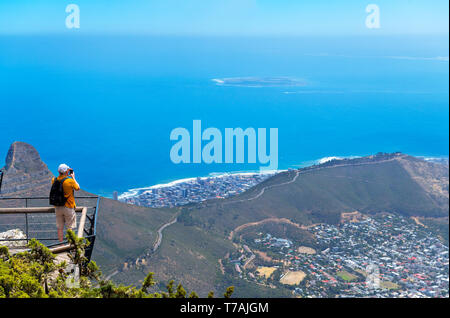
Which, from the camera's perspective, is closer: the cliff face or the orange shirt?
the orange shirt

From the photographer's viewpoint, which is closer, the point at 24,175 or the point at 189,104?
the point at 24,175

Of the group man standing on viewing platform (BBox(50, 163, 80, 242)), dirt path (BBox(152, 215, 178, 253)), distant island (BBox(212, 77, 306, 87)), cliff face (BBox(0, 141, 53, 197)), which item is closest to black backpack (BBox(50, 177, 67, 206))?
man standing on viewing platform (BBox(50, 163, 80, 242))

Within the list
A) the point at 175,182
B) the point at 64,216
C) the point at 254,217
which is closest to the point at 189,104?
the point at 175,182

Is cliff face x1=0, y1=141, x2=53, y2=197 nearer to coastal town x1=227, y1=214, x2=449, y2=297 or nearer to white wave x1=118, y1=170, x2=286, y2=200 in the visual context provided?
coastal town x1=227, y1=214, x2=449, y2=297

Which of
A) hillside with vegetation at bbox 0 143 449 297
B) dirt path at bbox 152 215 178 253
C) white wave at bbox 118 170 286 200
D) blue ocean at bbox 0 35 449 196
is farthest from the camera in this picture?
blue ocean at bbox 0 35 449 196

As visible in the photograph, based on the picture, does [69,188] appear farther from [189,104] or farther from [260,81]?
[260,81]
